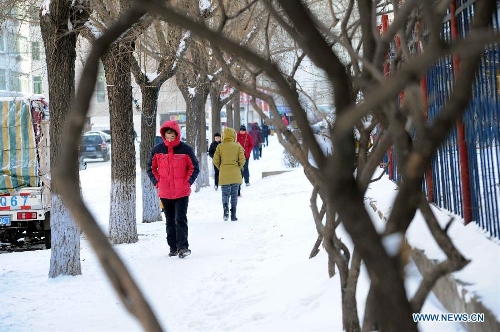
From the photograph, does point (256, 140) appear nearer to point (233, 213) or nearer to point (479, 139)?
point (233, 213)

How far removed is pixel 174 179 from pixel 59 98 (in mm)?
2037

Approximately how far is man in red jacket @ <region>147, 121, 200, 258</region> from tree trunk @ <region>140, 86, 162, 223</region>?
4756 mm

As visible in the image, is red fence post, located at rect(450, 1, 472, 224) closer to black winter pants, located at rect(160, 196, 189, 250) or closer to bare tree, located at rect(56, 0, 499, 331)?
bare tree, located at rect(56, 0, 499, 331)

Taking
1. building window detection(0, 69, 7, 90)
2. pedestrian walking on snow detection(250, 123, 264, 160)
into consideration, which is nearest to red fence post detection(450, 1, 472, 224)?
pedestrian walking on snow detection(250, 123, 264, 160)

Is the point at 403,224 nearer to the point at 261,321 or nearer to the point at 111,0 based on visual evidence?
the point at 261,321

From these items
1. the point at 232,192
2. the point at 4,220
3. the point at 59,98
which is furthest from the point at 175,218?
the point at 232,192

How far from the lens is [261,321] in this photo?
617 cm

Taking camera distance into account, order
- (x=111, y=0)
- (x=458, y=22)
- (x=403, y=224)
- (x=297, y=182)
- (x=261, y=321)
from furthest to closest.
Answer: (x=297, y=182) < (x=111, y=0) < (x=261, y=321) < (x=458, y=22) < (x=403, y=224)

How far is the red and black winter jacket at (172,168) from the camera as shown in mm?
10938

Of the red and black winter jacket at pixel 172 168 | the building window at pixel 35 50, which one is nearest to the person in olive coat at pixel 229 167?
the red and black winter jacket at pixel 172 168

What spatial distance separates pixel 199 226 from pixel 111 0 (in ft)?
14.0

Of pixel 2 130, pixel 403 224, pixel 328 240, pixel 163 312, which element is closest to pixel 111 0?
pixel 2 130

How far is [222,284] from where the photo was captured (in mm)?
8555

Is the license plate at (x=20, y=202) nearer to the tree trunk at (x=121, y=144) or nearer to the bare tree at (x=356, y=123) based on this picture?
the tree trunk at (x=121, y=144)
